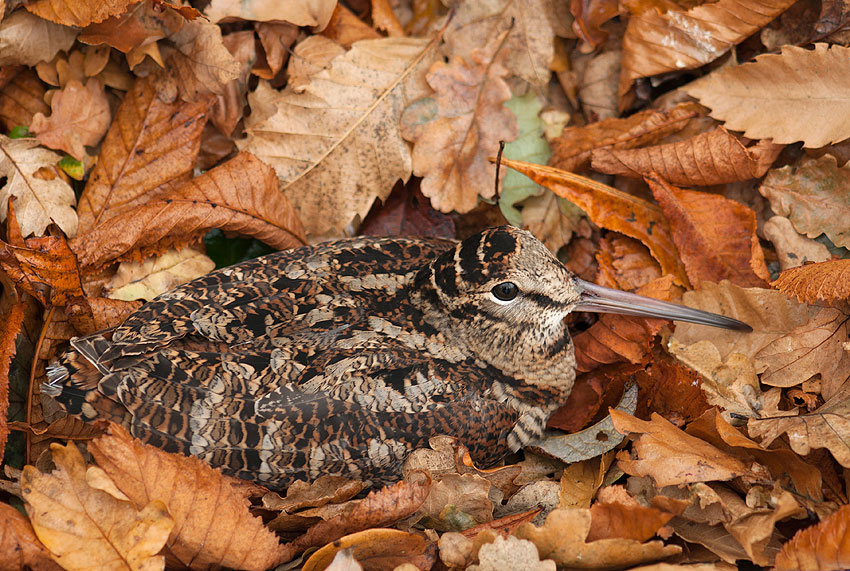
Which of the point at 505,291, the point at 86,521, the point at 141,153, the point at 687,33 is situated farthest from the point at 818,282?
the point at 141,153

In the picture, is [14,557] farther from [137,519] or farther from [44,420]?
[44,420]

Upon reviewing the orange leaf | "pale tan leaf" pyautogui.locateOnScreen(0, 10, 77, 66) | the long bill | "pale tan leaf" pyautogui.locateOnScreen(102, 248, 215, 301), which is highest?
"pale tan leaf" pyautogui.locateOnScreen(0, 10, 77, 66)

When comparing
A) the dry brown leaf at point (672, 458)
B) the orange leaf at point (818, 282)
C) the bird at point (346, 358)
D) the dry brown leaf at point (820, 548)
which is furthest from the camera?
the orange leaf at point (818, 282)

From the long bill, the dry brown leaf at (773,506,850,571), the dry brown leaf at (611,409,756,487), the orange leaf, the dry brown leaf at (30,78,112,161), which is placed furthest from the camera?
the dry brown leaf at (30,78,112,161)

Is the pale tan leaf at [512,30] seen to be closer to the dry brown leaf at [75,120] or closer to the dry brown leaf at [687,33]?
the dry brown leaf at [687,33]

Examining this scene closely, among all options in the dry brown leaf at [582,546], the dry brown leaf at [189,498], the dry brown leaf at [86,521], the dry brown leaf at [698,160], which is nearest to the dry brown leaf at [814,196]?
the dry brown leaf at [698,160]

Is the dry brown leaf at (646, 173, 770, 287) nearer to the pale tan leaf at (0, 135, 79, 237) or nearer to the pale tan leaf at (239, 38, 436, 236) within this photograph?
the pale tan leaf at (239, 38, 436, 236)

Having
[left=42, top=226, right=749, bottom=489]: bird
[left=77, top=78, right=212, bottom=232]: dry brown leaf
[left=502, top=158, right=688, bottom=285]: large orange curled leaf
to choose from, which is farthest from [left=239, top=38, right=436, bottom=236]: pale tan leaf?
[left=502, top=158, right=688, bottom=285]: large orange curled leaf
